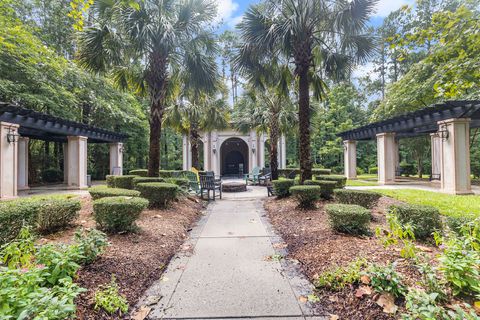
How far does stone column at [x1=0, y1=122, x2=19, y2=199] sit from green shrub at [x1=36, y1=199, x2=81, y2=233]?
7338 millimetres

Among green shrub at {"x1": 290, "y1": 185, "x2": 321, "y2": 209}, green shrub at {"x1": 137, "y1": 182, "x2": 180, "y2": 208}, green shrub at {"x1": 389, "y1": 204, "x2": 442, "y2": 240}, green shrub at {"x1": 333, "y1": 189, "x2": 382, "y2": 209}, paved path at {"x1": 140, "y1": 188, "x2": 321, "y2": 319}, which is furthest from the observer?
green shrub at {"x1": 137, "y1": 182, "x2": 180, "y2": 208}

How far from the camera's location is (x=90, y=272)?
2.80 meters

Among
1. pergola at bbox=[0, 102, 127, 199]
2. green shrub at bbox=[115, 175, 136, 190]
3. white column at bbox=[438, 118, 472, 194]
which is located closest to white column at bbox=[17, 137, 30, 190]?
pergola at bbox=[0, 102, 127, 199]

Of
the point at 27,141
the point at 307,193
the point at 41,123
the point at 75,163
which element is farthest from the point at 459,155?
the point at 27,141

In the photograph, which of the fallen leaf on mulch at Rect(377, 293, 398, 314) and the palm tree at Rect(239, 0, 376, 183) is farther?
the palm tree at Rect(239, 0, 376, 183)

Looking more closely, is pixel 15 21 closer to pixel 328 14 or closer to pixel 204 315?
pixel 328 14

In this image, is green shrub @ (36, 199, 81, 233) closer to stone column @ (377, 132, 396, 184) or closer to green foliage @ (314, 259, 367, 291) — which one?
green foliage @ (314, 259, 367, 291)

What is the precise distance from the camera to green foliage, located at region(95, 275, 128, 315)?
2342mm

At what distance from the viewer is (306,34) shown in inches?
289

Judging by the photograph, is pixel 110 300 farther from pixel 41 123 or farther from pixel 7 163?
pixel 41 123

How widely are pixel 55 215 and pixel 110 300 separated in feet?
8.12

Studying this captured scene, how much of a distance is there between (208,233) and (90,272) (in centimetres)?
268

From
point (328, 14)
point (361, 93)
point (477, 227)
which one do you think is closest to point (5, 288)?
point (477, 227)

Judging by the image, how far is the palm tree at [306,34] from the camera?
702cm
